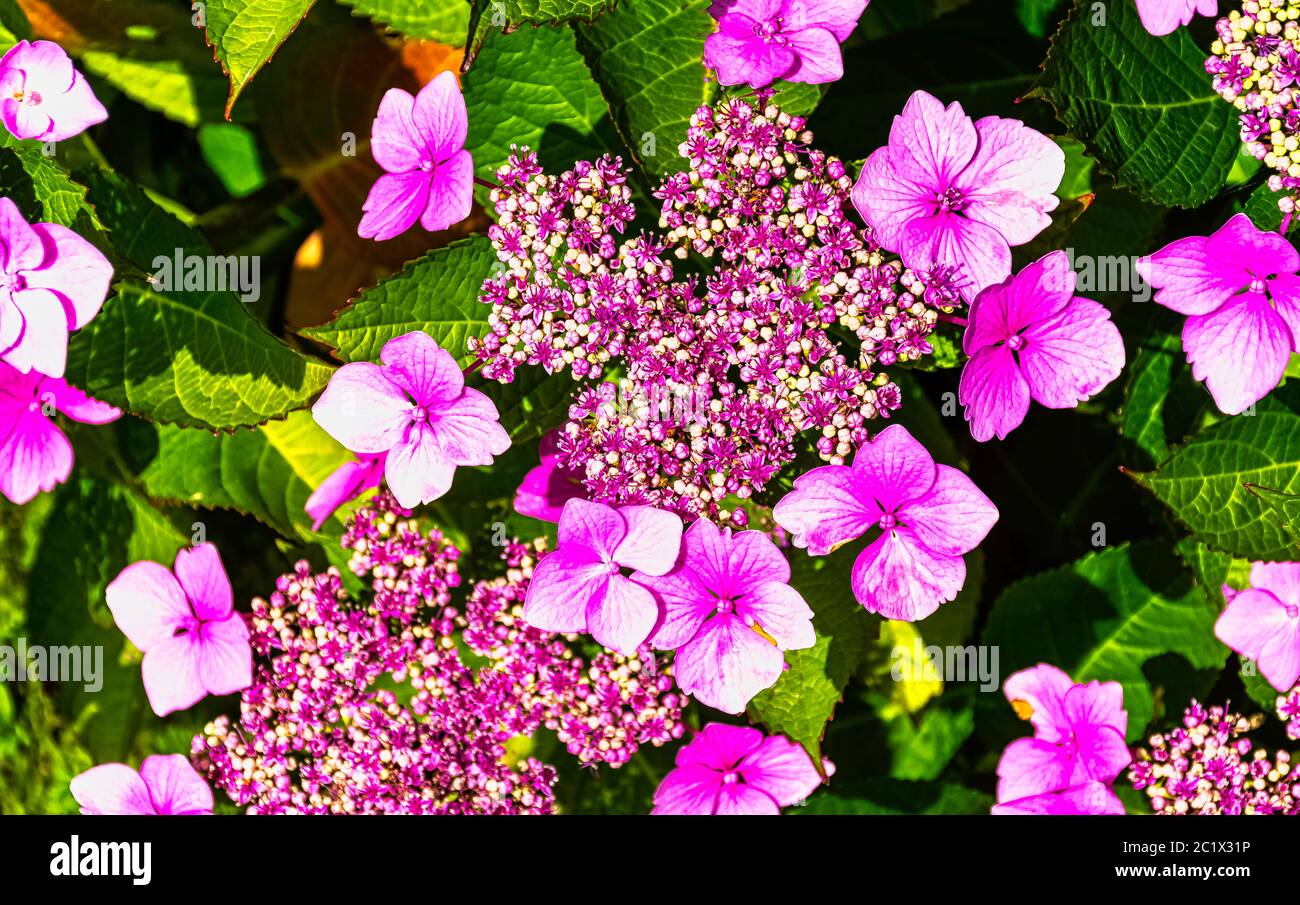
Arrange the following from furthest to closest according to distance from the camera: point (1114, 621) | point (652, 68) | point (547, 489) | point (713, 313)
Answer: point (1114, 621) < point (547, 489) < point (652, 68) < point (713, 313)

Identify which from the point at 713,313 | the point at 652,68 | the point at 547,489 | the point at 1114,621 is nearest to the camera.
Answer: the point at 713,313

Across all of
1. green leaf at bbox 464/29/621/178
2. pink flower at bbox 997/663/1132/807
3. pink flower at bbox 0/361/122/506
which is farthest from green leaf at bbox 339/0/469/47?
pink flower at bbox 997/663/1132/807

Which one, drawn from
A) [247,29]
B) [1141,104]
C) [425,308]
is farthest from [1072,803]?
[247,29]

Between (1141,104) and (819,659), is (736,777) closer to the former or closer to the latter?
(819,659)

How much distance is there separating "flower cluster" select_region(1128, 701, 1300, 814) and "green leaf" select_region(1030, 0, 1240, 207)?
482 mm

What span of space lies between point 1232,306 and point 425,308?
0.67m

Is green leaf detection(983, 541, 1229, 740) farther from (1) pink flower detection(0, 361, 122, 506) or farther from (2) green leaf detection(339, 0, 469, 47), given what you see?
(1) pink flower detection(0, 361, 122, 506)

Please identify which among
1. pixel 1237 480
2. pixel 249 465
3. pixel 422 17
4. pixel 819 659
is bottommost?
pixel 819 659

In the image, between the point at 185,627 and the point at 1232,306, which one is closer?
the point at 1232,306

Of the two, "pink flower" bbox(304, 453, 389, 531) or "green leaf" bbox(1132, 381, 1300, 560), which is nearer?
"green leaf" bbox(1132, 381, 1300, 560)

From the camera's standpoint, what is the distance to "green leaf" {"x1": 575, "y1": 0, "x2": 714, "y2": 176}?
3.33 ft

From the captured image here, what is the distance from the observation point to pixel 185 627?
1.20 m

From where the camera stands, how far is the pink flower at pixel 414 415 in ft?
3.16

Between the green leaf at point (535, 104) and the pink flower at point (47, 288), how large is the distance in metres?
0.35
